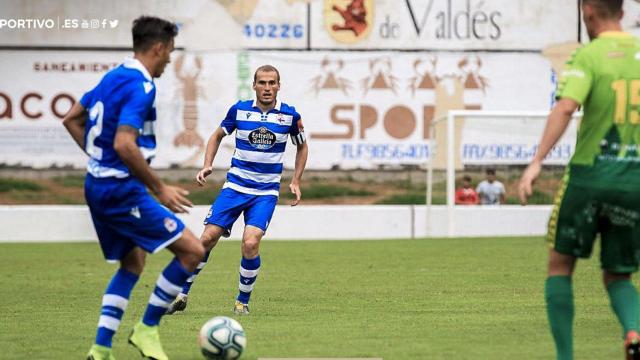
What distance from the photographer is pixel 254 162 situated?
35.1 ft

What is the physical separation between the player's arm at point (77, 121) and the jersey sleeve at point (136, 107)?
0.55m

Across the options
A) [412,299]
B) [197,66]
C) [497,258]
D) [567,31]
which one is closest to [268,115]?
[412,299]

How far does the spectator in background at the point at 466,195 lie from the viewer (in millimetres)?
27623

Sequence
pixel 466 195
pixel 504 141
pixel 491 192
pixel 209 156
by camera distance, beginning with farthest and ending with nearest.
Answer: pixel 504 141 → pixel 491 192 → pixel 466 195 → pixel 209 156

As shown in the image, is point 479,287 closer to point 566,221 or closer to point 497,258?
point 497,258

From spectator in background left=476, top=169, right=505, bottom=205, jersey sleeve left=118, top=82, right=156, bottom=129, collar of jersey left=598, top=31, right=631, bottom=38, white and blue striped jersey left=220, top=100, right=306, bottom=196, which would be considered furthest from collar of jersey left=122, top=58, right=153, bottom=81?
spectator in background left=476, top=169, right=505, bottom=205

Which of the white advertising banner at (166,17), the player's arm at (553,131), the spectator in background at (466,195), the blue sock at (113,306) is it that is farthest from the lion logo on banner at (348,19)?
the player's arm at (553,131)

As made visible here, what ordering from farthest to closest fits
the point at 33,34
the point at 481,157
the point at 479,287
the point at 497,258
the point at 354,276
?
the point at 33,34, the point at 481,157, the point at 497,258, the point at 354,276, the point at 479,287

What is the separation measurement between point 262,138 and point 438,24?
2406cm

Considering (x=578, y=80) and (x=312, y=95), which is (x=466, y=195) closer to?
(x=312, y=95)

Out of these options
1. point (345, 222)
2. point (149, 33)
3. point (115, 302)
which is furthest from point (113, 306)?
point (345, 222)

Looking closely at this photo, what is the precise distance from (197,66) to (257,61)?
158cm

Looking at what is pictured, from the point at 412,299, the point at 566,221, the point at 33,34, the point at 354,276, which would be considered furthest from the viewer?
the point at 33,34

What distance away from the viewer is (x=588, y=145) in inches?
255
